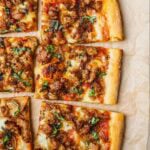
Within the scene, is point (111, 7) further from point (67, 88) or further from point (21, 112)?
point (21, 112)

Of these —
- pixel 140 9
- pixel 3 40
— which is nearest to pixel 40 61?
pixel 3 40

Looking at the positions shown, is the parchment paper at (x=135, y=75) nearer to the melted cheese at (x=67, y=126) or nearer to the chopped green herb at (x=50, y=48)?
the melted cheese at (x=67, y=126)

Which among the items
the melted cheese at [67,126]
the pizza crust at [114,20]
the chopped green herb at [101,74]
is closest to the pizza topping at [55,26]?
the pizza crust at [114,20]

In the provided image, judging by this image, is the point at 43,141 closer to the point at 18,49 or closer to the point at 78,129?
the point at 78,129

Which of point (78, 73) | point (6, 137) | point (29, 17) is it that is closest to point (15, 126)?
point (6, 137)

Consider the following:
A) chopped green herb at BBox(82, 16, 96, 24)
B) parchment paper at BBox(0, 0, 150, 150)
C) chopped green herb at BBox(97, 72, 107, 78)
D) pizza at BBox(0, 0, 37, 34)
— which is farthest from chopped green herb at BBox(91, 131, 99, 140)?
pizza at BBox(0, 0, 37, 34)

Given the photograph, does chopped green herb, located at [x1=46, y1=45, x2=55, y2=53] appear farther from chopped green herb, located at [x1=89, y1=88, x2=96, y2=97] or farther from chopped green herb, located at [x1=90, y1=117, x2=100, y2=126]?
chopped green herb, located at [x1=90, y1=117, x2=100, y2=126]
